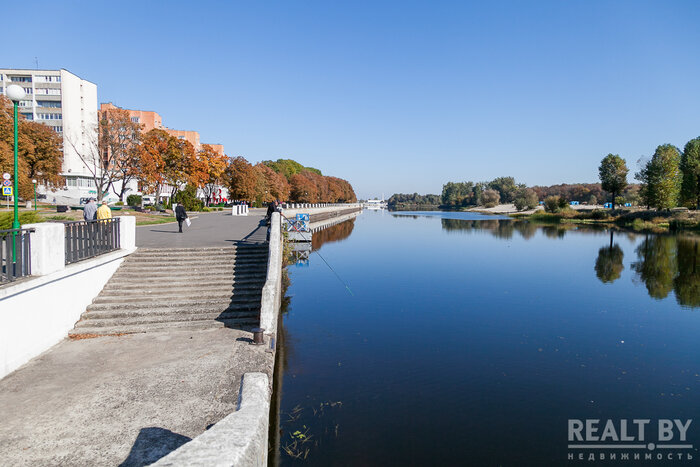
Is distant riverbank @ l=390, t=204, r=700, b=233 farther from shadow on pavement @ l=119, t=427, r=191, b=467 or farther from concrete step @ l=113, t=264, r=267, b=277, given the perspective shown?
shadow on pavement @ l=119, t=427, r=191, b=467

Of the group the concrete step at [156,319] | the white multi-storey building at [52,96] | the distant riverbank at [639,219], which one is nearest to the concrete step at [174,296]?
the concrete step at [156,319]

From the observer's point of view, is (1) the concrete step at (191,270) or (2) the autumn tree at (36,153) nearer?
(1) the concrete step at (191,270)

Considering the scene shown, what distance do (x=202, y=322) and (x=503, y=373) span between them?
6817 mm

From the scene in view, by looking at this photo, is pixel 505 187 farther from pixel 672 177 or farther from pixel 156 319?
pixel 156 319

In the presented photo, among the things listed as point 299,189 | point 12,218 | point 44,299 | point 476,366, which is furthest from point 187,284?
point 299,189

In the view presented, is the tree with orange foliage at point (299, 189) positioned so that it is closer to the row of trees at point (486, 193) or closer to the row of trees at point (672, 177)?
the row of trees at point (486, 193)

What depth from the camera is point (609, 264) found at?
81.4ft

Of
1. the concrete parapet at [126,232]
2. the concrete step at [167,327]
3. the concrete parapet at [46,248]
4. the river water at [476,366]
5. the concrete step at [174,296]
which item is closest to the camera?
the river water at [476,366]

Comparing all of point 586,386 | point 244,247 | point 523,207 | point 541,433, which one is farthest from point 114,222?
point 523,207

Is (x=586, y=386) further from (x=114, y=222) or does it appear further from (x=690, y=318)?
(x=114, y=222)

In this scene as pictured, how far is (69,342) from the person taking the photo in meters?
8.30

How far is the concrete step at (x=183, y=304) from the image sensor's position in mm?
9602

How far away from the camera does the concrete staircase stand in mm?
9180

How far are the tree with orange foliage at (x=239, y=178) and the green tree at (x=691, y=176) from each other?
2375 inches
